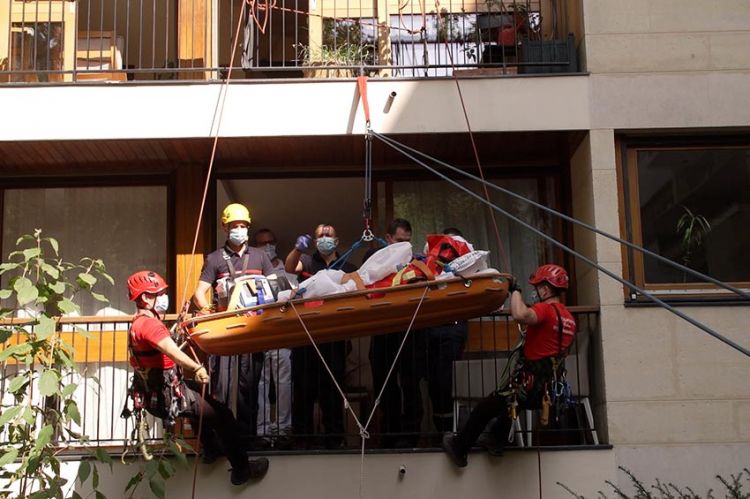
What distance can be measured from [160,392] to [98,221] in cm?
313

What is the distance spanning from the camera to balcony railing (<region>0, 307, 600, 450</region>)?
8.67 metres

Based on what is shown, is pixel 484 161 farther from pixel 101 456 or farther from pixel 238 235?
pixel 101 456

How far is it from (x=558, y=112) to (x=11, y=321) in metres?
4.44

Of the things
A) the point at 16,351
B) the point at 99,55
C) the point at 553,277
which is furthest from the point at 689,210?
the point at 99,55

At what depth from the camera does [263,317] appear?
7688 millimetres

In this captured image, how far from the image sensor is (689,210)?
9.13 meters

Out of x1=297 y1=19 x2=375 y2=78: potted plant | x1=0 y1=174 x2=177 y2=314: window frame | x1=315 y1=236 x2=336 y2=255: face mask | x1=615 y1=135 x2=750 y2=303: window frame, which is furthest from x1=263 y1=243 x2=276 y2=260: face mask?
x1=615 y1=135 x2=750 y2=303: window frame

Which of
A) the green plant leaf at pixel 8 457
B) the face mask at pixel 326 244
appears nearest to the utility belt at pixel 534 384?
the face mask at pixel 326 244

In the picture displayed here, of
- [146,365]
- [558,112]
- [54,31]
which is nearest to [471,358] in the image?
[558,112]

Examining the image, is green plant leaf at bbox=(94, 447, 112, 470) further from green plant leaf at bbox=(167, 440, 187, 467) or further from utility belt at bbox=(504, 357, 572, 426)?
utility belt at bbox=(504, 357, 572, 426)

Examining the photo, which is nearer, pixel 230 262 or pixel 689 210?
pixel 230 262

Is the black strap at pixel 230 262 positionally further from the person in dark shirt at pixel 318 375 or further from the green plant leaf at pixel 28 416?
the green plant leaf at pixel 28 416

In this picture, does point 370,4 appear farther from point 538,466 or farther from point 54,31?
point 538,466

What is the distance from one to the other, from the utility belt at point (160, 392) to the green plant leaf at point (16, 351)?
2.46ft
